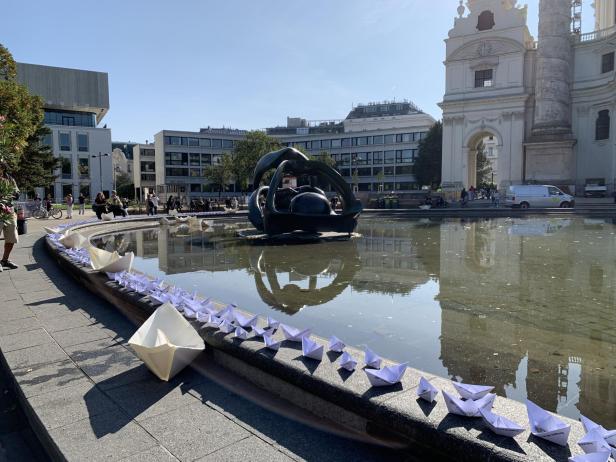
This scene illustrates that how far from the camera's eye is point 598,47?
4231 centimetres

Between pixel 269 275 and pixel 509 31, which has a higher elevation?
pixel 509 31

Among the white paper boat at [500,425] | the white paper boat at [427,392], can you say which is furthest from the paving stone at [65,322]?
the white paper boat at [500,425]

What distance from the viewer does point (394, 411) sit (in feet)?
8.63

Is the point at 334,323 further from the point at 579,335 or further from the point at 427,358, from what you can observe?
the point at 579,335

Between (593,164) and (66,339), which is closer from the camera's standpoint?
(66,339)

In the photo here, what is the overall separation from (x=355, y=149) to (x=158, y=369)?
96.5 m

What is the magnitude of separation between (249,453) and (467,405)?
1245 mm

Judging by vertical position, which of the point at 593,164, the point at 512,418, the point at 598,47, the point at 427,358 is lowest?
the point at 427,358

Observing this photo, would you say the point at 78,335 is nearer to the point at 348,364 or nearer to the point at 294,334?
the point at 294,334

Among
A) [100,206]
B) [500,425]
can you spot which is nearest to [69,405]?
[500,425]

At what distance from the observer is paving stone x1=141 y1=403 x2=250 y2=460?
278cm

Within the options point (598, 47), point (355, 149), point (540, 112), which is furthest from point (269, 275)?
point (355, 149)

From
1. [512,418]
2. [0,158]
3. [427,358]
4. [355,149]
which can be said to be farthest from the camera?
[355,149]

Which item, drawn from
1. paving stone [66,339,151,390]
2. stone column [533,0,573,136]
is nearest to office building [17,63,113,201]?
stone column [533,0,573,136]
